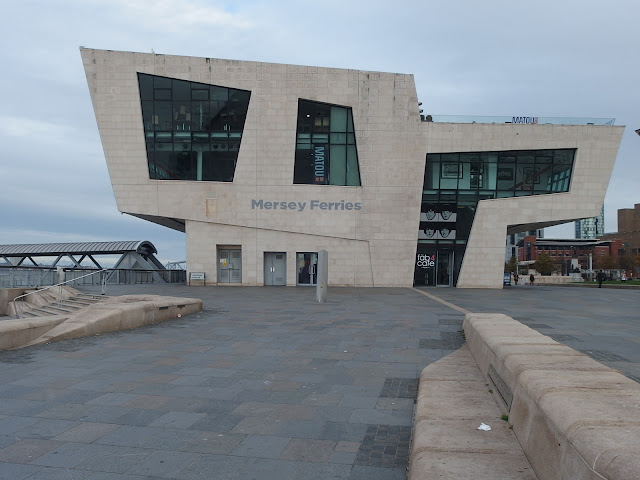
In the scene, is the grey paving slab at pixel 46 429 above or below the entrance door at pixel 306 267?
below

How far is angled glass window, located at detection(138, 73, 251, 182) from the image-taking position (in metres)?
31.9

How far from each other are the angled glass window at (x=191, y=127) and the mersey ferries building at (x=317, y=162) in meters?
0.07

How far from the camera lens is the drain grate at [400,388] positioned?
7.02 metres

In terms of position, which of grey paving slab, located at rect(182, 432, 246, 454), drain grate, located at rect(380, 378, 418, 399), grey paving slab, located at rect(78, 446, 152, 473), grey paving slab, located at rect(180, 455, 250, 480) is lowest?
grey paving slab, located at rect(180, 455, 250, 480)

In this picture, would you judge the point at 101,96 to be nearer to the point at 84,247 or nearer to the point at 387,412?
the point at 84,247

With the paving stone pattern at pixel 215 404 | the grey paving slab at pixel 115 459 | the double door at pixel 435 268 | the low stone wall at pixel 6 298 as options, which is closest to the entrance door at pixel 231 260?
the double door at pixel 435 268

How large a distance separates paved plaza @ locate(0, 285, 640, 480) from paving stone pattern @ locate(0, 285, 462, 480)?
2 centimetres

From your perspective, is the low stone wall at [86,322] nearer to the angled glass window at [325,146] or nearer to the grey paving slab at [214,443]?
the grey paving slab at [214,443]

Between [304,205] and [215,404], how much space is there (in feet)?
86.8

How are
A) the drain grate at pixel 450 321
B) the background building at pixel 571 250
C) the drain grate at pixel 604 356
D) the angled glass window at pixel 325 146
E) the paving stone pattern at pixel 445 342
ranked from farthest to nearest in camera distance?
1. the background building at pixel 571 250
2. the angled glass window at pixel 325 146
3. the drain grate at pixel 450 321
4. the paving stone pattern at pixel 445 342
5. the drain grate at pixel 604 356

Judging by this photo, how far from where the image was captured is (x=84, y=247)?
164ft

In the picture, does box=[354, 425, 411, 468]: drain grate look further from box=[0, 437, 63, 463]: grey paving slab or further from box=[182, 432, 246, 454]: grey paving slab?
box=[0, 437, 63, 463]: grey paving slab

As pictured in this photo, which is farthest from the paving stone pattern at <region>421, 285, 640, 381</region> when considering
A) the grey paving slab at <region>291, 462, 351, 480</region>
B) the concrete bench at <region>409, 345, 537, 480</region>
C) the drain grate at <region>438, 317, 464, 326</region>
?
the grey paving slab at <region>291, 462, 351, 480</region>

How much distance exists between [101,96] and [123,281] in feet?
42.7
